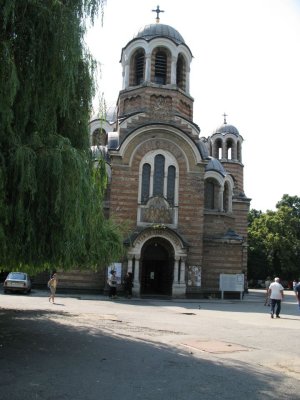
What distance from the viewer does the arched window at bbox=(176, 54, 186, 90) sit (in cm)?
3155

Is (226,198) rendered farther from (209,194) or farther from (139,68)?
(139,68)

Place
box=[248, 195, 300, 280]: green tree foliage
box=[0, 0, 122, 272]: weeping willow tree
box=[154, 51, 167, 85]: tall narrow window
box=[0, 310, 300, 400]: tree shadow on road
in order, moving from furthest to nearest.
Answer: box=[248, 195, 300, 280]: green tree foliage
box=[154, 51, 167, 85]: tall narrow window
box=[0, 0, 122, 272]: weeping willow tree
box=[0, 310, 300, 400]: tree shadow on road

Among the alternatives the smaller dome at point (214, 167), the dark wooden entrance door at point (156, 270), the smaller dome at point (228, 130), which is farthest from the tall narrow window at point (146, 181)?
the smaller dome at point (228, 130)

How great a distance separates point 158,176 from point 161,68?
7.90 m

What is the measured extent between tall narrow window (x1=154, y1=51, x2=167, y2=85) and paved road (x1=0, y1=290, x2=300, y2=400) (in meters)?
20.4

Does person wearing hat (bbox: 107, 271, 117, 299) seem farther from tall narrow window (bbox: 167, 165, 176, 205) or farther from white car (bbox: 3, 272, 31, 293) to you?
tall narrow window (bbox: 167, 165, 176, 205)

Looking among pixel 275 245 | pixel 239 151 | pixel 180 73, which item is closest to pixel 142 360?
pixel 180 73

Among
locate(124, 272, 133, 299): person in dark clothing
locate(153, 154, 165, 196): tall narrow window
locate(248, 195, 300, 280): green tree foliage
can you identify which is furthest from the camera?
locate(248, 195, 300, 280): green tree foliage

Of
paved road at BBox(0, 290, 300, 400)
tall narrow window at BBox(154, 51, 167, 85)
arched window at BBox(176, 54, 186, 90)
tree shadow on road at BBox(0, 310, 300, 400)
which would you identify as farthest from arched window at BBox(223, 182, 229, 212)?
tree shadow on road at BBox(0, 310, 300, 400)

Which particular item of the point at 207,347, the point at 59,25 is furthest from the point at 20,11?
the point at 207,347

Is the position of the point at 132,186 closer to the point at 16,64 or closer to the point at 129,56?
the point at 129,56

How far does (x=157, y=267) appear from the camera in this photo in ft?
98.0

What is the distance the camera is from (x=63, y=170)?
8.18 meters

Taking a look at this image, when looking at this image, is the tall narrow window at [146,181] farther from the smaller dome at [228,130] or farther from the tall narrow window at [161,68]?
the smaller dome at [228,130]
